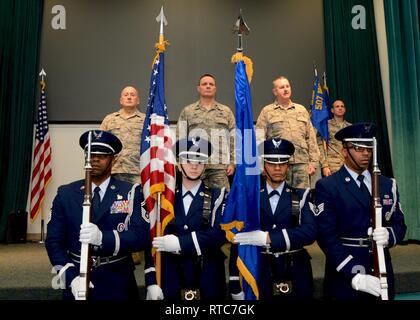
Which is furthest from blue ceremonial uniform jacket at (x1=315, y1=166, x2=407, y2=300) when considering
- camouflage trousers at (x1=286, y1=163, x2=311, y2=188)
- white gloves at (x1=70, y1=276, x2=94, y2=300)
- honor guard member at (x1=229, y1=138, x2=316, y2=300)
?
camouflage trousers at (x1=286, y1=163, x2=311, y2=188)

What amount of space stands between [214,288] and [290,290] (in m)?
0.44

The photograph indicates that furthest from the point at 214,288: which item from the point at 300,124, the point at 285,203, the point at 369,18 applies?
the point at 369,18

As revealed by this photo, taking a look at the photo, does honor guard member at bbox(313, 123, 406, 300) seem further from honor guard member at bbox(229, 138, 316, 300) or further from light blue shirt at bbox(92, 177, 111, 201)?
light blue shirt at bbox(92, 177, 111, 201)

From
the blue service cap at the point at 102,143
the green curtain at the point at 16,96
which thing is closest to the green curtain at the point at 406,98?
the blue service cap at the point at 102,143

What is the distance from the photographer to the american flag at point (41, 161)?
5.68 m

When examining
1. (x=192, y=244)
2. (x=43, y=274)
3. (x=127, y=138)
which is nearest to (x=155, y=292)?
(x=192, y=244)

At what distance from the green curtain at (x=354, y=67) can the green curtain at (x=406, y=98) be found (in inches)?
26.1

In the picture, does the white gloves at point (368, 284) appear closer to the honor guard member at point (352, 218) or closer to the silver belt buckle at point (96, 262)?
the honor guard member at point (352, 218)

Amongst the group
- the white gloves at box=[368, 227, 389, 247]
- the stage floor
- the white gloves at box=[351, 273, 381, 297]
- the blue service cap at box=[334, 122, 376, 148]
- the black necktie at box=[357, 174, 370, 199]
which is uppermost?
the blue service cap at box=[334, 122, 376, 148]

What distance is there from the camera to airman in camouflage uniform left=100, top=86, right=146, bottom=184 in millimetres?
4328

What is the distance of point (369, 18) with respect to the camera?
6363 mm

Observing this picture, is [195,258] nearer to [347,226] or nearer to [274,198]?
[274,198]

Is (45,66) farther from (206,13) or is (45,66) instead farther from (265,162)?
(265,162)

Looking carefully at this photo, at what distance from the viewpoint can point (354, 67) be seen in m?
6.26
